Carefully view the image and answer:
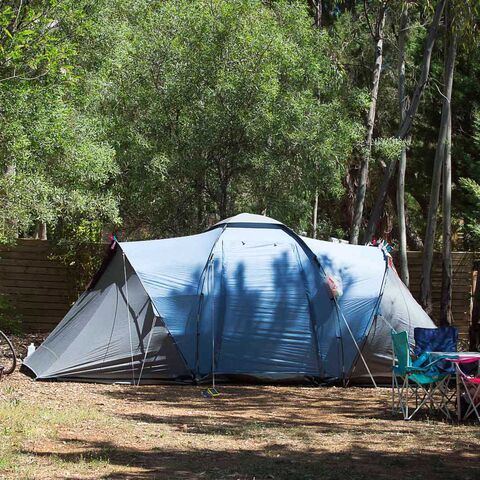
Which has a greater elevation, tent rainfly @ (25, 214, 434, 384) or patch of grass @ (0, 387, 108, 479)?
tent rainfly @ (25, 214, 434, 384)

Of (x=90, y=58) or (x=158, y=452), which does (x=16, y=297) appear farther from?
(x=158, y=452)

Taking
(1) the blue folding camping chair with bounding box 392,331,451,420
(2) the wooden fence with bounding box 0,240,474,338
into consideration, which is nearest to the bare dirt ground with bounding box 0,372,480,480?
(1) the blue folding camping chair with bounding box 392,331,451,420

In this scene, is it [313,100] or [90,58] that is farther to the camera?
[313,100]

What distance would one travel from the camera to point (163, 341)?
10.0 meters

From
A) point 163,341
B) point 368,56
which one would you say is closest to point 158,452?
point 163,341

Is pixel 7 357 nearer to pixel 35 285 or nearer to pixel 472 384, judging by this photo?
pixel 35 285

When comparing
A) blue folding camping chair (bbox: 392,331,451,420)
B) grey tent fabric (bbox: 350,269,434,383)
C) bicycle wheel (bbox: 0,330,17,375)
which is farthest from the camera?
grey tent fabric (bbox: 350,269,434,383)

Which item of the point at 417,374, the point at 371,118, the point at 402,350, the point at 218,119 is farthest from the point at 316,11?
the point at 417,374

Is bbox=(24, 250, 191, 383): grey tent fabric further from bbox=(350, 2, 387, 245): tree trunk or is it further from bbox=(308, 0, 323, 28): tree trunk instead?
bbox=(308, 0, 323, 28): tree trunk

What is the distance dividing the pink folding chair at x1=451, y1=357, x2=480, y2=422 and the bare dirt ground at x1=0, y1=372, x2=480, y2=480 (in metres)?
0.27

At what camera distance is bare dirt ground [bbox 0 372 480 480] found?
5.46 meters

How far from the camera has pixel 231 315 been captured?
33.6 feet

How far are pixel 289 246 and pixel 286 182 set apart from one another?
2.58 m

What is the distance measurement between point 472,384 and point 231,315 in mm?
3348
